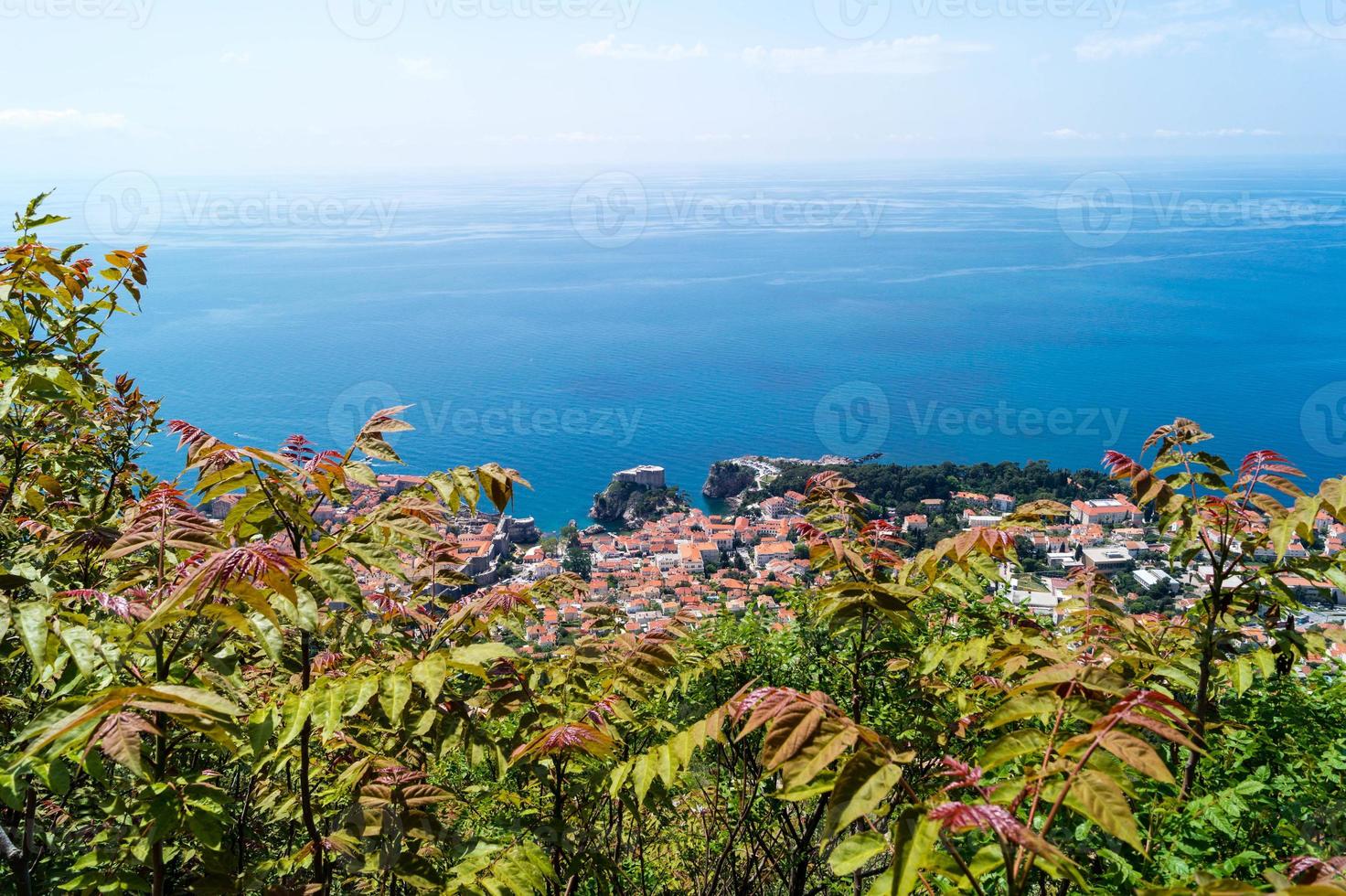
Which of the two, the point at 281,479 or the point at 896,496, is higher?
the point at 281,479

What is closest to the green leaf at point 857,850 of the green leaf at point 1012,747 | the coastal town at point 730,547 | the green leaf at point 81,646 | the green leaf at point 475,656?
the green leaf at point 1012,747

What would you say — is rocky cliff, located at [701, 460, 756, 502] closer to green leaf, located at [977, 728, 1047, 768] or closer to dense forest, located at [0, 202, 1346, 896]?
dense forest, located at [0, 202, 1346, 896]

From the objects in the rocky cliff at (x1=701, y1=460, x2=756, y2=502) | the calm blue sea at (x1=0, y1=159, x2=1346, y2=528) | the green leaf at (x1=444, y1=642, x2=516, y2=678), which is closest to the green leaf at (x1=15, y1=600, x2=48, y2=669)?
the green leaf at (x1=444, y1=642, x2=516, y2=678)

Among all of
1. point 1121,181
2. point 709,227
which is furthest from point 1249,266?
point 1121,181

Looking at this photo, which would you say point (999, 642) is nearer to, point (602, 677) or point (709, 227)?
point (602, 677)

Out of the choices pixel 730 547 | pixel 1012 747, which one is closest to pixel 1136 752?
pixel 1012 747

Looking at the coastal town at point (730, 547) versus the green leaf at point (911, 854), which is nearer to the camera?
the green leaf at point (911, 854)

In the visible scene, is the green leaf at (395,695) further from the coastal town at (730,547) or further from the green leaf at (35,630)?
the coastal town at (730,547)
